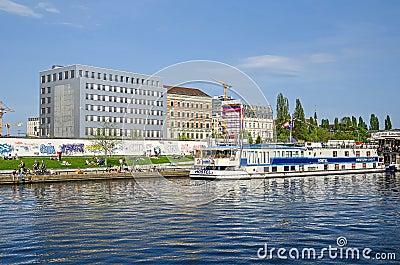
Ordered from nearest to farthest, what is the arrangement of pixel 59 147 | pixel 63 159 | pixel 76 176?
pixel 76 176 < pixel 63 159 < pixel 59 147

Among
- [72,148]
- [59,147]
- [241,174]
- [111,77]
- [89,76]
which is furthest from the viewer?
[111,77]

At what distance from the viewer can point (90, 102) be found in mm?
123688

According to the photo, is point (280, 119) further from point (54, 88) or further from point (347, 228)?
point (347, 228)

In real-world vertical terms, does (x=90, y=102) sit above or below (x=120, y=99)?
below

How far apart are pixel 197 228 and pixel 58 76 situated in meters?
106

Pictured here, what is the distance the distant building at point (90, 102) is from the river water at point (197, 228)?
2968 inches

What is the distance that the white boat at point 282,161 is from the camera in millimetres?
69438

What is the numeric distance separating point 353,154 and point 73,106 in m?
67.7

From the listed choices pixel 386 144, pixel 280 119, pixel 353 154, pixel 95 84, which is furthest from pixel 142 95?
pixel 386 144

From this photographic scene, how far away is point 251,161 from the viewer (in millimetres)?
76125

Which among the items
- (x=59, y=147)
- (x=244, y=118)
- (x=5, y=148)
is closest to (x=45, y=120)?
(x=59, y=147)

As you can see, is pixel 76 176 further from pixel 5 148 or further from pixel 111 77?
pixel 111 77

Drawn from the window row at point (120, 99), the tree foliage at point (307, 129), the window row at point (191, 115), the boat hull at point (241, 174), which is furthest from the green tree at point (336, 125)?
the window row at point (191, 115)

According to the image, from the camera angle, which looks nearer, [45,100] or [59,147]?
[59,147]
